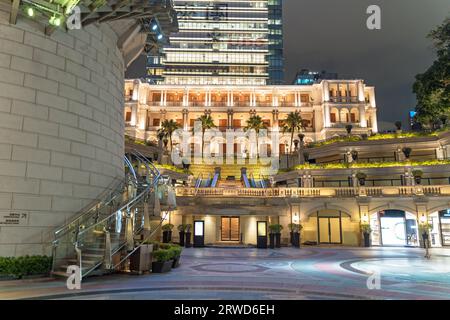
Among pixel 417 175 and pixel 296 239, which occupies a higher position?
pixel 417 175

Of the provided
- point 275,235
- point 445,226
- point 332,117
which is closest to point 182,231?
point 275,235

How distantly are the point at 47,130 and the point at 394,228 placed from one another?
110 ft

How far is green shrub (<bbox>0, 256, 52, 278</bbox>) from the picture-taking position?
11.4 meters

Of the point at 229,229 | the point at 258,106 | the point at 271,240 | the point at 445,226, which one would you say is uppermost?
the point at 258,106

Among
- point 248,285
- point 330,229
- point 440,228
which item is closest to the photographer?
point 248,285

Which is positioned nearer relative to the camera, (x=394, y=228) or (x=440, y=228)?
(x=440, y=228)

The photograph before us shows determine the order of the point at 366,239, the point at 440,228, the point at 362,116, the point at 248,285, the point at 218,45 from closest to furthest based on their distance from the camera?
the point at 248,285 → the point at 366,239 → the point at 440,228 → the point at 362,116 → the point at 218,45

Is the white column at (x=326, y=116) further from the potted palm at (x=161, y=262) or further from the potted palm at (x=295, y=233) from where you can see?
the potted palm at (x=161, y=262)

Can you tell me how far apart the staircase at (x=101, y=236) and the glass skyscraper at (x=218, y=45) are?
9545 centimetres

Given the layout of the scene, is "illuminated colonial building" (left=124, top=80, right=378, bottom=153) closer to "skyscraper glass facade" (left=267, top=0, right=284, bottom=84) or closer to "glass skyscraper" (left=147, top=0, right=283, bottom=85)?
"glass skyscraper" (left=147, top=0, right=283, bottom=85)

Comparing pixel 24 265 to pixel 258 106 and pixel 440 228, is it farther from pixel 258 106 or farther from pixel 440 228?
pixel 258 106

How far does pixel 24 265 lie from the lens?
1170 centimetres

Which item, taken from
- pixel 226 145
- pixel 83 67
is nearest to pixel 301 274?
pixel 83 67
